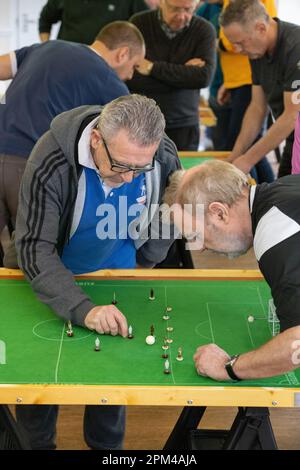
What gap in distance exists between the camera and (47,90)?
121 inches

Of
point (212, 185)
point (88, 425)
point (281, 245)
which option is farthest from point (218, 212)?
point (88, 425)

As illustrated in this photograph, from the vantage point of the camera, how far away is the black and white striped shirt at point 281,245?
1804 mm

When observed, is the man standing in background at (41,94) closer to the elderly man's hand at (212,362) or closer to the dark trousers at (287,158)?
the dark trousers at (287,158)

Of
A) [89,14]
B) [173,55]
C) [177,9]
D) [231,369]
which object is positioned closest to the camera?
[231,369]

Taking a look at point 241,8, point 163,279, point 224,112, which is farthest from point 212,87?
point 163,279

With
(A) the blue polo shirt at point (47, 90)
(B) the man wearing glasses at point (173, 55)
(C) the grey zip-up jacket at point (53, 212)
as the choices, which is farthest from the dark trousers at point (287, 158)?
(C) the grey zip-up jacket at point (53, 212)

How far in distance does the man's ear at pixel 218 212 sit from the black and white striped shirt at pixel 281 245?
10 cm

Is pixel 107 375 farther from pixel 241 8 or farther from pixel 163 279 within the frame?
pixel 241 8

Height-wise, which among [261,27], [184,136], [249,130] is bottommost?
[184,136]

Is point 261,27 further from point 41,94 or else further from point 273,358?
point 273,358

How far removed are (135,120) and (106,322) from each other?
2.09 ft

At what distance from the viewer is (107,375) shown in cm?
199

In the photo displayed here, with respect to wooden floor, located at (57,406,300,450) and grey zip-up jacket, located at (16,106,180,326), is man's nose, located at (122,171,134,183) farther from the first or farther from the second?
wooden floor, located at (57,406,300,450)
